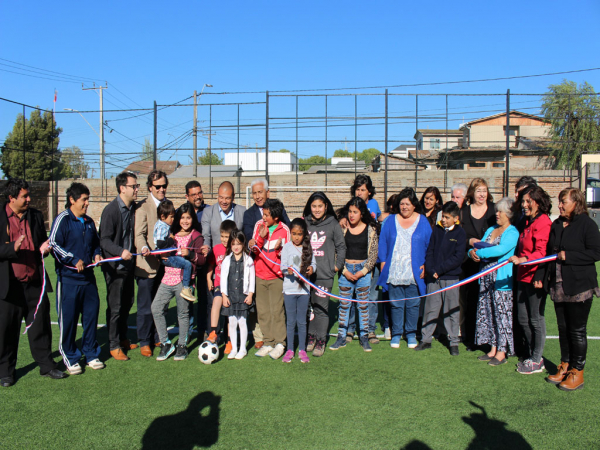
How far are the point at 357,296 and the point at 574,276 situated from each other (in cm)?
231

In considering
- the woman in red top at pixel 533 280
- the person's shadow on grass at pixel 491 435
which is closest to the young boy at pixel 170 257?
the person's shadow on grass at pixel 491 435

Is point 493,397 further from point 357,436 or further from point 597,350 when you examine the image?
point 597,350

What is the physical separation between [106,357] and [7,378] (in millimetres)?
1028

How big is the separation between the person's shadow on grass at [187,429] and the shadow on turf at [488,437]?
1.45 m

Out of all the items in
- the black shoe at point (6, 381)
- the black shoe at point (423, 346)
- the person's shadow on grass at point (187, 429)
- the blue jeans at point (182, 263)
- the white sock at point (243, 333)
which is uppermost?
the blue jeans at point (182, 263)

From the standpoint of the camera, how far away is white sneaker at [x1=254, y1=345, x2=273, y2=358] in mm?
5138

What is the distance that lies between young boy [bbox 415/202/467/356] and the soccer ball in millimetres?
2378

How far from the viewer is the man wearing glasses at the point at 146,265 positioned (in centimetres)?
518

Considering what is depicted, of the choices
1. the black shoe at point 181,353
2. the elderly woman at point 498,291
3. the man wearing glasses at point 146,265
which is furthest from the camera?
the man wearing glasses at point 146,265

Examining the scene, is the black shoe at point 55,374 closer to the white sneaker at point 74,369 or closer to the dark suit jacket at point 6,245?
the white sneaker at point 74,369

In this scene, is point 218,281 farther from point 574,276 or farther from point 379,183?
point 379,183

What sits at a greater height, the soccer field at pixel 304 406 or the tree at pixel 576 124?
the tree at pixel 576 124

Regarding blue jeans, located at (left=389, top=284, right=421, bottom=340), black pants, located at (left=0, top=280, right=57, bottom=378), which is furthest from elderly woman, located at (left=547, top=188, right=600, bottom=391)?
black pants, located at (left=0, top=280, right=57, bottom=378)

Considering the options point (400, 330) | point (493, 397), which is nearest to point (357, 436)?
point (493, 397)
